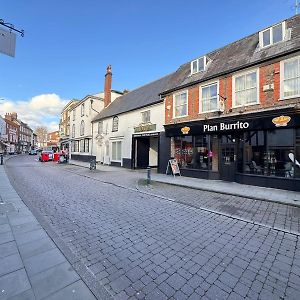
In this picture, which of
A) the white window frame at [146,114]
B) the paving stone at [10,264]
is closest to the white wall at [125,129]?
the white window frame at [146,114]

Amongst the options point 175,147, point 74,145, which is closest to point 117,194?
point 175,147

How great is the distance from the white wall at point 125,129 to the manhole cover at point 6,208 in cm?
1117

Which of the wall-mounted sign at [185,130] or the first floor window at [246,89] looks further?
the wall-mounted sign at [185,130]

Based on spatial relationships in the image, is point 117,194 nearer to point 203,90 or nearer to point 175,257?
point 175,257

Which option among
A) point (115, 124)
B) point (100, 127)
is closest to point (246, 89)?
point (115, 124)

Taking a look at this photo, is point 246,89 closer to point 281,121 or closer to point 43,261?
point 281,121

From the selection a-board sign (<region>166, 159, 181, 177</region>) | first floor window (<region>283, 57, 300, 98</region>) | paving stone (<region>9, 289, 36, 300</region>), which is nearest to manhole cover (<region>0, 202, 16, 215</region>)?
paving stone (<region>9, 289, 36, 300</region>)

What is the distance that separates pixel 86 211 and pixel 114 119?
16.6 m

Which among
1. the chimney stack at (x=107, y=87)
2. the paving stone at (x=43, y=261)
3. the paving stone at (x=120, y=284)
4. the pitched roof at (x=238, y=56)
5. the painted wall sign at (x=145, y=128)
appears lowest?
the paving stone at (x=120, y=284)

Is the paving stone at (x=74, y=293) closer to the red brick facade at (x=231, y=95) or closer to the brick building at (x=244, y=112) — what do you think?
the brick building at (x=244, y=112)

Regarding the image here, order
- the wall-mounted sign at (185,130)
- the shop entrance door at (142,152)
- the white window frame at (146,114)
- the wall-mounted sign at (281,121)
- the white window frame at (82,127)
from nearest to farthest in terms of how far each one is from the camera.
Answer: the wall-mounted sign at (281,121)
the wall-mounted sign at (185,130)
the white window frame at (146,114)
the shop entrance door at (142,152)
the white window frame at (82,127)

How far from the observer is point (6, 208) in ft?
20.0

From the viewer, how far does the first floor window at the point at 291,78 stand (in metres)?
9.15

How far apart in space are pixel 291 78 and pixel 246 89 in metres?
2.03
